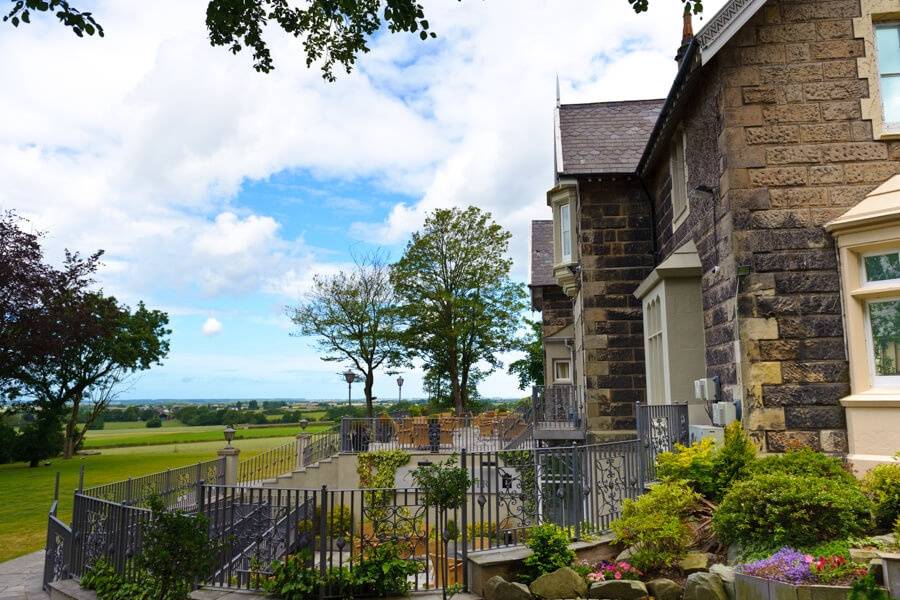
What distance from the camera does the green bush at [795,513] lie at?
5754 mm

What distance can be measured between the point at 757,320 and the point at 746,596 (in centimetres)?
378

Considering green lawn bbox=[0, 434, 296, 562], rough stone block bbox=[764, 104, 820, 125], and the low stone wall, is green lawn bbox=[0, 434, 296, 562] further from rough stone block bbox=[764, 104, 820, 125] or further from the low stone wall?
rough stone block bbox=[764, 104, 820, 125]

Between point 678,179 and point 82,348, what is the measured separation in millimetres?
39658

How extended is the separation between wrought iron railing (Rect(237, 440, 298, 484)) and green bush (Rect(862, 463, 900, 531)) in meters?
16.9

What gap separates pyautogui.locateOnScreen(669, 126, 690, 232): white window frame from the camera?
10883mm

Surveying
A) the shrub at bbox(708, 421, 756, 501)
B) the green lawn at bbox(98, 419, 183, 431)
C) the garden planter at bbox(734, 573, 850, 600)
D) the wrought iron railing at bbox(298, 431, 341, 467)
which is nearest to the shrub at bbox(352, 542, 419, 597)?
the garden planter at bbox(734, 573, 850, 600)

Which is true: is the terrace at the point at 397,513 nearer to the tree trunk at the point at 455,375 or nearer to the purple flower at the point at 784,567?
the purple flower at the point at 784,567

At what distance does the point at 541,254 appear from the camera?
99.7ft

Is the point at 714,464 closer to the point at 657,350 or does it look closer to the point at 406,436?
the point at 657,350

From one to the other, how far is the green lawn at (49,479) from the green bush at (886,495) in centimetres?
1293

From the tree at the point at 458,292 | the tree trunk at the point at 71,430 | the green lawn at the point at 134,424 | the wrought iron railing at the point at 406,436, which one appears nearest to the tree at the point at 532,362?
the tree at the point at 458,292

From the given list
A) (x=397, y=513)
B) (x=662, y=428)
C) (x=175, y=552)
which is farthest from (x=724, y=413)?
(x=175, y=552)

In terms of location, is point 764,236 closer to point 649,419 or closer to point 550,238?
point 649,419

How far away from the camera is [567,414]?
16312 mm
